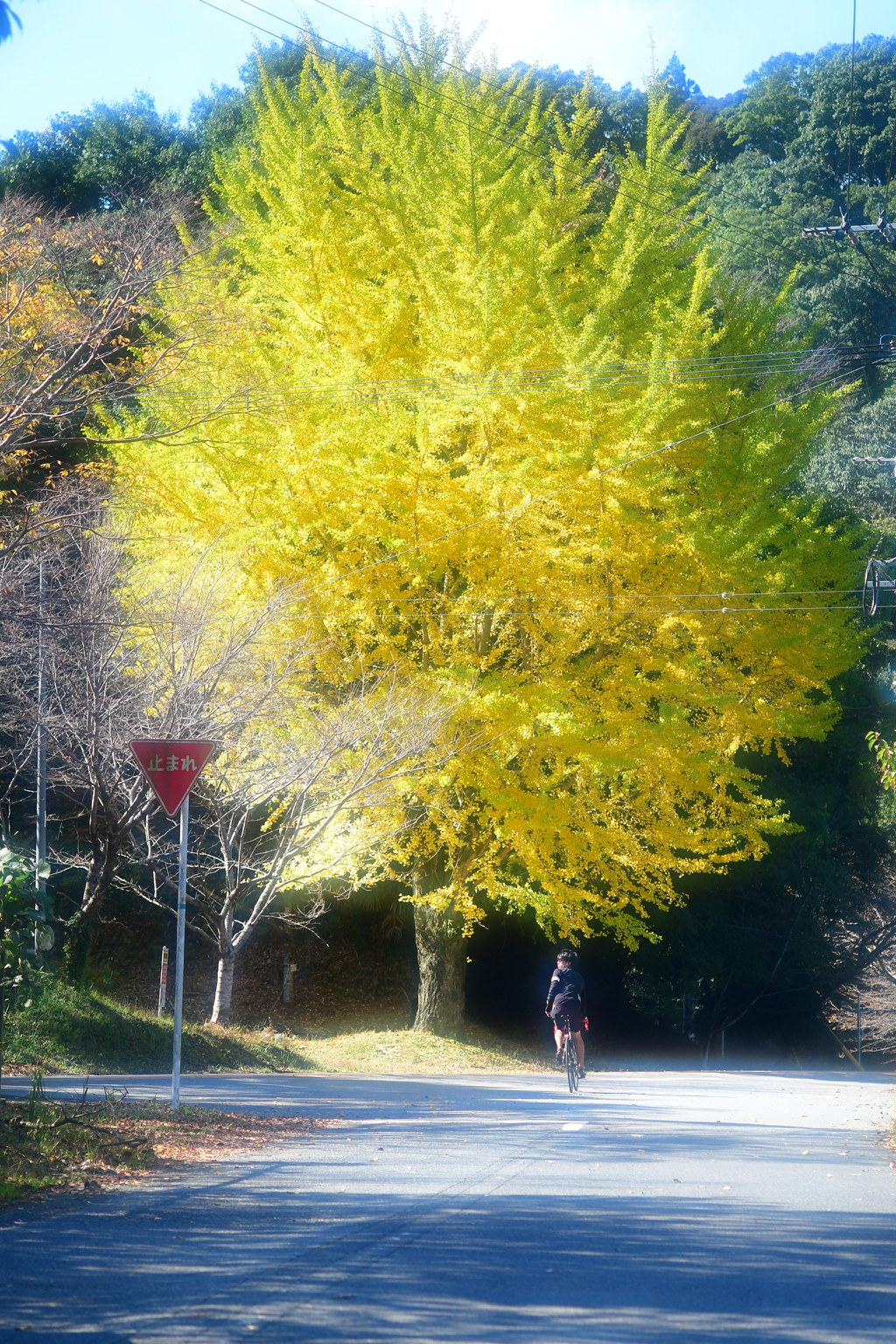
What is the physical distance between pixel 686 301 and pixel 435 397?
484 centimetres

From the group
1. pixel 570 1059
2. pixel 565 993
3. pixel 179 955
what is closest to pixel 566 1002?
pixel 565 993

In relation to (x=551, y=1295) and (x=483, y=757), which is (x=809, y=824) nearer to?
(x=483, y=757)

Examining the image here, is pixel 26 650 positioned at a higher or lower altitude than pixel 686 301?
lower

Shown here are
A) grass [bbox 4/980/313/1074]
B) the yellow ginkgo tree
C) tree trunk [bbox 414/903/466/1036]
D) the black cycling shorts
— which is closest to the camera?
grass [bbox 4/980/313/1074]

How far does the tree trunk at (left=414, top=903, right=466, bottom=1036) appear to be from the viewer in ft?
65.8

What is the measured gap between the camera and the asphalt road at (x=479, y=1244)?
15.4 feet

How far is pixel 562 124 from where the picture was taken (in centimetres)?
1841

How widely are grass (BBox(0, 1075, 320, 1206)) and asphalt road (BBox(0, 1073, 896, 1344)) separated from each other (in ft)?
1.08

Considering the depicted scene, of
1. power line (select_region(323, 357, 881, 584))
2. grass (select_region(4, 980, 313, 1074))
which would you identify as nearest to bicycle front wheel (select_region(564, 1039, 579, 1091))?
grass (select_region(4, 980, 313, 1074))

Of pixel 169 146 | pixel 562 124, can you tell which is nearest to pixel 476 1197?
pixel 562 124

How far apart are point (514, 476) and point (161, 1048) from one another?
779cm

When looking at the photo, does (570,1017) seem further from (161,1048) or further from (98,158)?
(98,158)

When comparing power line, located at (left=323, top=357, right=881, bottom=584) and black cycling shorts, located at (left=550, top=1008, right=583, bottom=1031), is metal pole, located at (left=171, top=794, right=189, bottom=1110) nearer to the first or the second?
black cycling shorts, located at (left=550, top=1008, right=583, bottom=1031)

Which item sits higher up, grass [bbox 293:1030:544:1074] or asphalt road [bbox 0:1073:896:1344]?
asphalt road [bbox 0:1073:896:1344]
